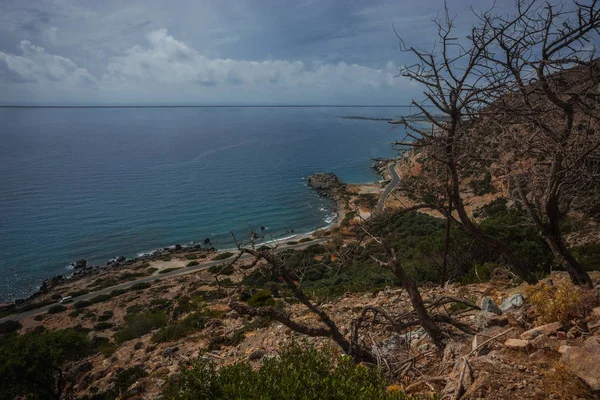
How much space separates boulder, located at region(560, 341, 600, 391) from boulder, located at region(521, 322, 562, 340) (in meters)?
0.73

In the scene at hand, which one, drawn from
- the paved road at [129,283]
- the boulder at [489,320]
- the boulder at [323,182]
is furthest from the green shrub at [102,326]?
the boulder at [323,182]

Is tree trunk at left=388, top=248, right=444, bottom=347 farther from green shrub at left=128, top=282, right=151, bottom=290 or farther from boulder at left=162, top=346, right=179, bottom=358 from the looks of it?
green shrub at left=128, top=282, right=151, bottom=290

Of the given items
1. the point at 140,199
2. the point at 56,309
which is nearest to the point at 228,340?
the point at 56,309

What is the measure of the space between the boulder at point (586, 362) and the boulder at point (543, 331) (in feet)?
2.39

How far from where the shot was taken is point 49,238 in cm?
4966

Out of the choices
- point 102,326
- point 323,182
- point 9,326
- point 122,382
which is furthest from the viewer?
point 323,182

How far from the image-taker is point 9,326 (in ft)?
98.9

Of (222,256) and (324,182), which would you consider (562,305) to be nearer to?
(222,256)

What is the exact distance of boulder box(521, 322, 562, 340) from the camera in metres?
4.73

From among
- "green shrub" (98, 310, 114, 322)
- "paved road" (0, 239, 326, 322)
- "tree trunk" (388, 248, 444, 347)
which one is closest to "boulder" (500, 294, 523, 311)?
"tree trunk" (388, 248, 444, 347)

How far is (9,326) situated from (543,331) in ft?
127

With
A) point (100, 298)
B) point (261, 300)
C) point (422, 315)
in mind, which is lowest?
point (100, 298)

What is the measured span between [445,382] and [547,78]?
4.71 m

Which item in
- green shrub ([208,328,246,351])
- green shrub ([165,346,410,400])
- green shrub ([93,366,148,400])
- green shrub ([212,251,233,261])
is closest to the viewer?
green shrub ([165,346,410,400])
